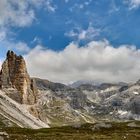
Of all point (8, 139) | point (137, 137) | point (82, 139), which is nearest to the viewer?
point (8, 139)

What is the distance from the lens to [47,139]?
9288cm

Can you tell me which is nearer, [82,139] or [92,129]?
[82,139]

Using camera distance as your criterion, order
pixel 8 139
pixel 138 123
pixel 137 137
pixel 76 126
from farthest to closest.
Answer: pixel 138 123 < pixel 76 126 < pixel 137 137 < pixel 8 139

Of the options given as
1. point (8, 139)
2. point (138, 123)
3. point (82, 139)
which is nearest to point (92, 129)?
point (138, 123)

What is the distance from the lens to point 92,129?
14000cm

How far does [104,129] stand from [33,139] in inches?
2089

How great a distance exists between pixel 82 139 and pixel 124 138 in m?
12.0

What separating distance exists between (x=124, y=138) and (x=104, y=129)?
39.4 meters

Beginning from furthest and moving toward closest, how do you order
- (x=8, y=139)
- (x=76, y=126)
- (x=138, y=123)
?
(x=138, y=123) < (x=76, y=126) < (x=8, y=139)

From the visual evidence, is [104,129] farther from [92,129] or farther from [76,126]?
[76,126]

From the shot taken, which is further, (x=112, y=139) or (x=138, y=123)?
(x=138, y=123)

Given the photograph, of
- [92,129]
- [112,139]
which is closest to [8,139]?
[112,139]

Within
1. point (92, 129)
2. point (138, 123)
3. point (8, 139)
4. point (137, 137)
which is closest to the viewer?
point (8, 139)

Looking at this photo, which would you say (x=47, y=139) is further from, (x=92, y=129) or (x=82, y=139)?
(x=92, y=129)
